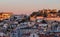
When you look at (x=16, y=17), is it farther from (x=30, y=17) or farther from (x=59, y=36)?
(x=59, y=36)

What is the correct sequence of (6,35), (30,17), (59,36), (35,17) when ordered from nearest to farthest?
(59,36) → (6,35) → (30,17) → (35,17)

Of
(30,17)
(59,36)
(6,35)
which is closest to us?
(59,36)

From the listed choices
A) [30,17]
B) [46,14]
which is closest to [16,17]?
[30,17]

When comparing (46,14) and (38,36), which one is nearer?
(38,36)

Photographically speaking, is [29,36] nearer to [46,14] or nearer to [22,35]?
[22,35]

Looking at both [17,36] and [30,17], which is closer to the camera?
[17,36]

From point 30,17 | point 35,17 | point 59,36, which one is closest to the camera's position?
point 59,36

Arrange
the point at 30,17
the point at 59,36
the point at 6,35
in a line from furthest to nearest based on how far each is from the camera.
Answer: the point at 30,17, the point at 6,35, the point at 59,36

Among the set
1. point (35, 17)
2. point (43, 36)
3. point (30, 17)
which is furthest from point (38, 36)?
point (35, 17)

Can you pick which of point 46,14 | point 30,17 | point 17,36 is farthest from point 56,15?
point 17,36
